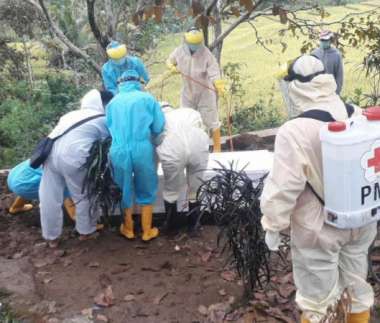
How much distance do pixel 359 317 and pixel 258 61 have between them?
13813mm

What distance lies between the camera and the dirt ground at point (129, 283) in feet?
11.5

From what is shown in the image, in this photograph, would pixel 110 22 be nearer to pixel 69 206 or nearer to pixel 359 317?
pixel 69 206

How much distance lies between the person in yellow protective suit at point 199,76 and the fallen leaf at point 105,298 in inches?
119

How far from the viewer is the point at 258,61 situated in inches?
634

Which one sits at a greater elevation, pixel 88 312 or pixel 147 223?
pixel 147 223

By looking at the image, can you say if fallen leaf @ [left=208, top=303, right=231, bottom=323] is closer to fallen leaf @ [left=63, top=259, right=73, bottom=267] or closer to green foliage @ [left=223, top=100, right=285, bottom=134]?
fallen leaf @ [left=63, top=259, right=73, bottom=267]

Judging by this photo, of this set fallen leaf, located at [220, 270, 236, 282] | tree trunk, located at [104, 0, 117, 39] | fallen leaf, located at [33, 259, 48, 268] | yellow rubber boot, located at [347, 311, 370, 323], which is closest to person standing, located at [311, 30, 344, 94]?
tree trunk, located at [104, 0, 117, 39]

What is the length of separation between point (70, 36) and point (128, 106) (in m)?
8.42

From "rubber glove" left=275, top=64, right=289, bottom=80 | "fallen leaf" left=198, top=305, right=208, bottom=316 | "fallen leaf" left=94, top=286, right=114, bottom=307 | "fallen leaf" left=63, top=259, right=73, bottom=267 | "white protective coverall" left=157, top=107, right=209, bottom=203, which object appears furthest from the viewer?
"white protective coverall" left=157, top=107, right=209, bottom=203

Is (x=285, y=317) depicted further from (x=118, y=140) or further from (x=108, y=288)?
(x=118, y=140)

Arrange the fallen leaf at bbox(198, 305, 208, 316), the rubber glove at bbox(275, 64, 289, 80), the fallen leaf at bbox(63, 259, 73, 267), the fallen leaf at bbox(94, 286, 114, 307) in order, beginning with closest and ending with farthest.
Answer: the rubber glove at bbox(275, 64, 289, 80) < the fallen leaf at bbox(198, 305, 208, 316) < the fallen leaf at bbox(94, 286, 114, 307) < the fallen leaf at bbox(63, 259, 73, 267)

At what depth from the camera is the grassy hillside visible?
11812 millimetres

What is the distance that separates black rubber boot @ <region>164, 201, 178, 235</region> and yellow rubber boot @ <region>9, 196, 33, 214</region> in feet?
4.98

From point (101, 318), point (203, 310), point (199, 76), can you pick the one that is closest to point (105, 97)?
point (199, 76)
